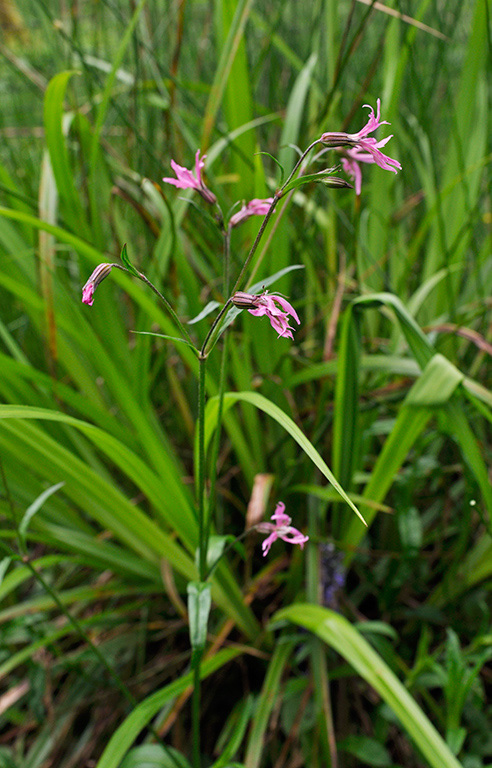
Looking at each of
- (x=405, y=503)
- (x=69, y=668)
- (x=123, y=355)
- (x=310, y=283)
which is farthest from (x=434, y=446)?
(x=69, y=668)

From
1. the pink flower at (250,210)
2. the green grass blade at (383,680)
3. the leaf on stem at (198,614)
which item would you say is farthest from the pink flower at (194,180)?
the green grass blade at (383,680)

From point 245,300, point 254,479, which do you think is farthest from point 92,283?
point 254,479

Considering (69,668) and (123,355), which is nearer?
(69,668)

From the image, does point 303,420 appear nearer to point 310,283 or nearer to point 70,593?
point 310,283

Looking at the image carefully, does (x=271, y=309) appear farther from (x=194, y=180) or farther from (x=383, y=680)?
(x=383, y=680)

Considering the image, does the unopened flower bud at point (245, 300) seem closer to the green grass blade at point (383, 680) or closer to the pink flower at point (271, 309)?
the pink flower at point (271, 309)
